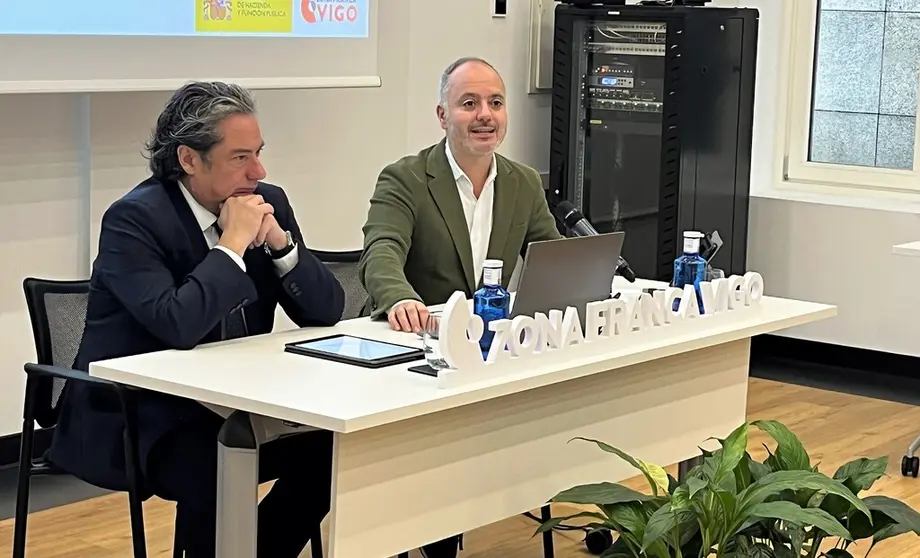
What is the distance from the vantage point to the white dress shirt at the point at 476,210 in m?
3.30

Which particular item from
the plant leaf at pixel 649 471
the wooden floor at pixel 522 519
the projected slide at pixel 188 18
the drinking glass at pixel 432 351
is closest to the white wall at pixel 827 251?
the wooden floor at pixel 522 519

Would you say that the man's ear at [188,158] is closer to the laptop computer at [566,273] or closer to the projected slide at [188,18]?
the laptop computer at [566,273]

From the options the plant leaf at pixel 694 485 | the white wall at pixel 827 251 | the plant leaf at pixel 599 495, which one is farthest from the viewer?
the white wall at pixel 827 251

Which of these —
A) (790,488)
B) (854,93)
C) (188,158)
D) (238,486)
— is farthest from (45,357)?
(854,93)

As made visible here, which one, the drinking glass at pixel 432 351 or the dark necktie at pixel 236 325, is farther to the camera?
the dark necktie at pixel 236 325

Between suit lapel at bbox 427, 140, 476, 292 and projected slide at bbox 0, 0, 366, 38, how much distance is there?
1.13 meters

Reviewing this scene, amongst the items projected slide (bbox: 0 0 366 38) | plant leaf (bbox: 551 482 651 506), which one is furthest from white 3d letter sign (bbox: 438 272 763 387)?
projected slide (bbox: 0 0 366 38)

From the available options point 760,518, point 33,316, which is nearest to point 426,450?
point 760,518

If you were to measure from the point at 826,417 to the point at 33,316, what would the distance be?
3.28 meters

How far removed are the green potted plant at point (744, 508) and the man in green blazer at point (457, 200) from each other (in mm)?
706

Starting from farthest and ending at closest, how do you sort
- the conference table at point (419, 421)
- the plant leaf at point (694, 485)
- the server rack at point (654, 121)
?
the server rack at point (654, 121)
the plant leaf at point (694, 485)
the conference table at point (419, 421)

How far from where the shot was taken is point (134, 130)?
166 inches

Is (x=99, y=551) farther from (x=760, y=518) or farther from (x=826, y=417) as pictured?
(x=826, y=417)

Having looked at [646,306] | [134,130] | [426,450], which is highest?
[134,130]
